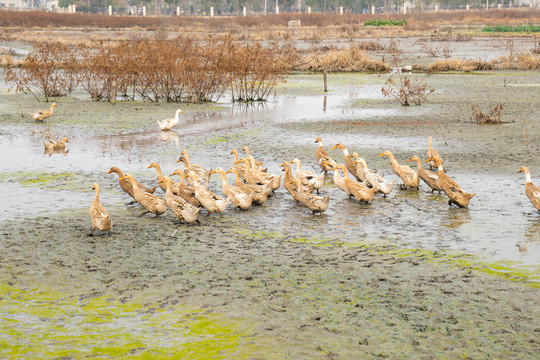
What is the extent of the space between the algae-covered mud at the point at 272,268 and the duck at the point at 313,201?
153mm

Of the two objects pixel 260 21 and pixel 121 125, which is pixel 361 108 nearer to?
pixel 121 125

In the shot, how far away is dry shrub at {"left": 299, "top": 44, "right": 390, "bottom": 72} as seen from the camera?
36.2 meters

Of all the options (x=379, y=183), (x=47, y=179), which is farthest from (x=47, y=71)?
(x=379, y=183)

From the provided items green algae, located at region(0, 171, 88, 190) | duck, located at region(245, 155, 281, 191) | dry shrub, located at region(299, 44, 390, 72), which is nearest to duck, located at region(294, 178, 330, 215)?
duck, located at region(245, 155, 281, 191)

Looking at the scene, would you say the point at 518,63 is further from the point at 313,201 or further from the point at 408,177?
the point at 313,201

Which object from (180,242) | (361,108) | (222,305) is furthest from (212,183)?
(361,108)

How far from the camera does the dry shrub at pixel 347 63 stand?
3619 cm

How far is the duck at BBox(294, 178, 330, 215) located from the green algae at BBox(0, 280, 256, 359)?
356 cm

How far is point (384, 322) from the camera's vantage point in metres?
6.09

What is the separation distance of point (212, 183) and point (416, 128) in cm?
738

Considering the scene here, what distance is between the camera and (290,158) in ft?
45.1

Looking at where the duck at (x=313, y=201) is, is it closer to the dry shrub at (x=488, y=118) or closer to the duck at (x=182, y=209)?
the duck at (x=182, y=209)

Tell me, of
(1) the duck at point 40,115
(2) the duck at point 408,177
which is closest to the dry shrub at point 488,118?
(2) the duck at point 408,177

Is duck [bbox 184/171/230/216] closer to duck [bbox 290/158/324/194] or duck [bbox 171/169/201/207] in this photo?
duck [bbox 171/169/201/207]
